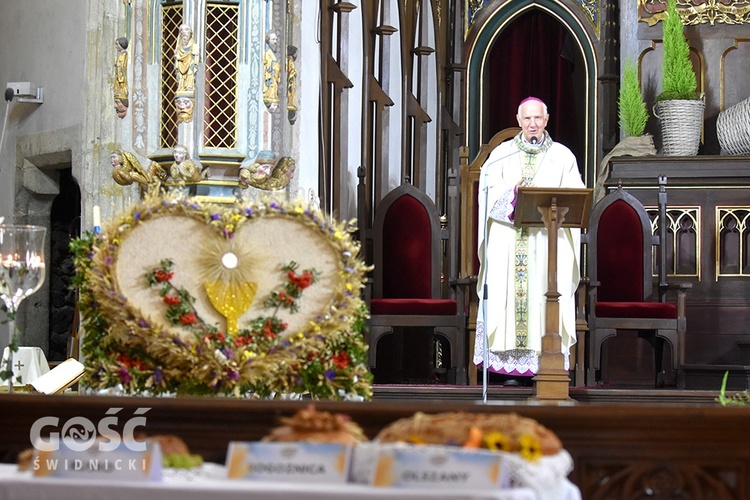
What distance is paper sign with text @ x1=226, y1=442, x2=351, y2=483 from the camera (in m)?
2.31

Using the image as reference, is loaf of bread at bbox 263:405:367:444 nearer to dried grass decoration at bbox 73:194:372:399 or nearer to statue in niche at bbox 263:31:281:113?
dried grass decoration at bbox 73:194:372:399

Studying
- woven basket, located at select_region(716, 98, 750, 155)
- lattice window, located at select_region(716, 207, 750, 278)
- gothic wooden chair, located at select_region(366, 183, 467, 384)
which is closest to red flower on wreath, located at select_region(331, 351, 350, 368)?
gothic wooden chair, located at select_region(366, 183, 467, 384)

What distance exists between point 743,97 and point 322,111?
12.7 feet

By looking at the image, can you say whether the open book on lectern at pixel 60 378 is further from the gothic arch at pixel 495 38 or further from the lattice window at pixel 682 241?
the gothic arch at pixel 495 38

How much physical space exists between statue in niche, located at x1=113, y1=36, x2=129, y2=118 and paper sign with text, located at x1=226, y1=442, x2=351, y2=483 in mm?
4771

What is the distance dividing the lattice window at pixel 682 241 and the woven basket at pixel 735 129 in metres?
0.88

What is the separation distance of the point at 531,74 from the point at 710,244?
347 cm

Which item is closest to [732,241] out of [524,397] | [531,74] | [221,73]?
[524,397]

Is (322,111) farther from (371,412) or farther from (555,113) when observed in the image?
(371,412)

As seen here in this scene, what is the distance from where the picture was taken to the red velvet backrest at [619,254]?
27.4 feet

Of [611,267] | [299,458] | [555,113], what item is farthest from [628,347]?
[299,458]

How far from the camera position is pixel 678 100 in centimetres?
983

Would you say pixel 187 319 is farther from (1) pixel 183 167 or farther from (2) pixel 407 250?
(2) pixel 407 250

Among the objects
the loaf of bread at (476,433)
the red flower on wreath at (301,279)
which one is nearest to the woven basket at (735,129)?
the red flower on wreath at (301,279)
